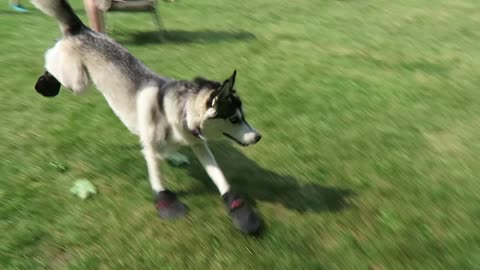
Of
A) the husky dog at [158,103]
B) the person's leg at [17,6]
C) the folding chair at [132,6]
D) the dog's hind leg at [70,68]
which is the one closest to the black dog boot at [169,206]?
the husky dog at [158,103]

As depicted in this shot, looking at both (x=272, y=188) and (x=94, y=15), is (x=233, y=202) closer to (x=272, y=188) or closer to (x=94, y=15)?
(x=272, y=188)

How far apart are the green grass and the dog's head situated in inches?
29.0

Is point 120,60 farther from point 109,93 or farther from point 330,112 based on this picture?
point 330,112

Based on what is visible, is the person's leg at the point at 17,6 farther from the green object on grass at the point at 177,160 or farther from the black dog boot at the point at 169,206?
the black dog boot at the point at 169,206

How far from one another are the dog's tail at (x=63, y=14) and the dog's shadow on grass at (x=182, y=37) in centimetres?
337

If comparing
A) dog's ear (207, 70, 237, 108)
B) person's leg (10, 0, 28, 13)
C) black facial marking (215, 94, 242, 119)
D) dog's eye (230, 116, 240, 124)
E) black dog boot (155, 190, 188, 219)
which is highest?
dog's ear (207, 70, 237, 108)

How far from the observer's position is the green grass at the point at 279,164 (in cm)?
343

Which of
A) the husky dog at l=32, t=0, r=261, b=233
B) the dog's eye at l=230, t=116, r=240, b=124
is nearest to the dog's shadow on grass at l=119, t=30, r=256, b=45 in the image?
the husky dog at l=32, t=0, r=261, b=233

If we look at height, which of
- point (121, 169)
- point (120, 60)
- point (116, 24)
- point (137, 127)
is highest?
point (120, 60)

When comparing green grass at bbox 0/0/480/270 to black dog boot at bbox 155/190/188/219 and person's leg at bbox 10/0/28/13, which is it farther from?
person's leg at bbox 10/0/28/13

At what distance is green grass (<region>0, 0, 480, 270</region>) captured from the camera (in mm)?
3428

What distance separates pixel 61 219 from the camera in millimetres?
3580

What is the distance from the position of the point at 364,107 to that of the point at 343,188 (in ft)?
5.83

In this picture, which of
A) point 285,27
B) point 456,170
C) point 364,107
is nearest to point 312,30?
point 285,27
